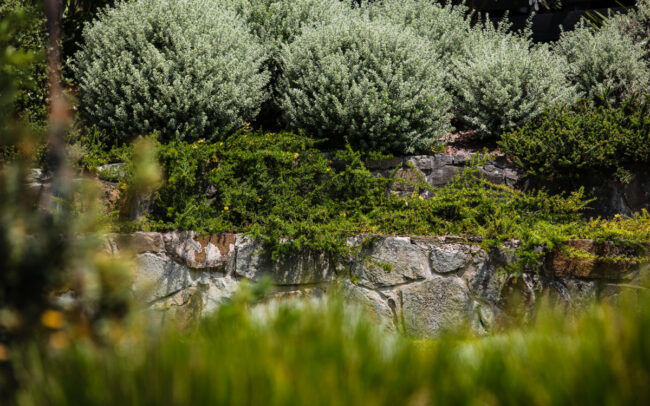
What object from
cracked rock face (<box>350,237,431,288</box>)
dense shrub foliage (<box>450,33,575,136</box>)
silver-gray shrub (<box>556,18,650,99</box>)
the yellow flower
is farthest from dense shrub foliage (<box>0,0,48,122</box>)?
silver-gray shrub (<box>556,18,650,99</box>)

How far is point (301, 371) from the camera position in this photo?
1.06 m

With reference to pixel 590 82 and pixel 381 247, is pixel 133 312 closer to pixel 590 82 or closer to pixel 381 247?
pixel 381 247

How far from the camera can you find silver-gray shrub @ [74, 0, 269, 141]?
442cm

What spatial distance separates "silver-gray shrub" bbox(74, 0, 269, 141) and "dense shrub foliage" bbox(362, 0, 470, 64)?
245cm

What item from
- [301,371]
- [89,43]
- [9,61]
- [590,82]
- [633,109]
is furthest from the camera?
[590,82]

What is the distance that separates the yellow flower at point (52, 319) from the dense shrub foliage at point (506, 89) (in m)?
4.76

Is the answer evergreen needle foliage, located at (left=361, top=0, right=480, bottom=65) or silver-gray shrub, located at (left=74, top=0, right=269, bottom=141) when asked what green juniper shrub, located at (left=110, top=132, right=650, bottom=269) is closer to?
silver-gray shrub, located at (left=74, top=0, right=269, bottom=141)

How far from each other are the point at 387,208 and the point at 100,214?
2.39m

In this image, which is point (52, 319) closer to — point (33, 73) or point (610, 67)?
point (33, 73)

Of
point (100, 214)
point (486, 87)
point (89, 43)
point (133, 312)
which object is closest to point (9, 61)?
point (133, 312)

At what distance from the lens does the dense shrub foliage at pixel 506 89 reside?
5164 mm

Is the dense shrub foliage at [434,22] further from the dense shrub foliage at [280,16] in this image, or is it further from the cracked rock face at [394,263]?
the cracked rock face at [394,263]

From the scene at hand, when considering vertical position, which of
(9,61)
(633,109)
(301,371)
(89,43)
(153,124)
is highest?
(89,43)

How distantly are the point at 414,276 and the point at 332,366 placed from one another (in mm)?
2807
